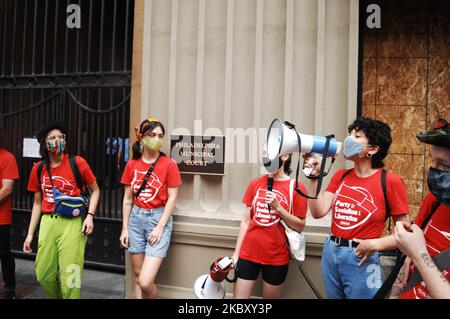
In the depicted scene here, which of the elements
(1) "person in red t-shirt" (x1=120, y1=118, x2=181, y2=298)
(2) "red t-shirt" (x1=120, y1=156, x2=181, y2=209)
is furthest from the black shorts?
(2) "red t-shirt" (x1=120, y1=156, x2=181, y2=209)

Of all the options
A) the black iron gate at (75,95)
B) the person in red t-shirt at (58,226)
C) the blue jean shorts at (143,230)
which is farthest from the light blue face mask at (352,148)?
the black iron gate at (75,95)

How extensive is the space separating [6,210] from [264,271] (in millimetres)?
3374

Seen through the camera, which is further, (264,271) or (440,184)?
(264,271)

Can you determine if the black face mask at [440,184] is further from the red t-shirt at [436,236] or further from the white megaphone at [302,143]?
the white megaphone at [302,143]

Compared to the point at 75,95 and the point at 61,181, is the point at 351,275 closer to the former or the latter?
the point at 61,181

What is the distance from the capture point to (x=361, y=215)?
3490 millimetres

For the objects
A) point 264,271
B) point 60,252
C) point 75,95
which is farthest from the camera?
point 75,95

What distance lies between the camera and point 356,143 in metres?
3.53

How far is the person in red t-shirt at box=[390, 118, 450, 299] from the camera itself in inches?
91.2

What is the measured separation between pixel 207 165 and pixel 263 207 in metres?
1.54

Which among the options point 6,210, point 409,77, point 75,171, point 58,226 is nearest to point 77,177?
point 75,171

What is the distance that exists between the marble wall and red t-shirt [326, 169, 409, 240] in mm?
2112

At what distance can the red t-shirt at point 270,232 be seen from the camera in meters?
A: 4.27

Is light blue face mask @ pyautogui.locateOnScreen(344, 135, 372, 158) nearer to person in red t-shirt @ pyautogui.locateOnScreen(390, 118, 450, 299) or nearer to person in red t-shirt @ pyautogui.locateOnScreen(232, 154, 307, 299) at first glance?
person in red t-shirt @ pyautogui.locateOnScreen(390, 118, 450, 299)
